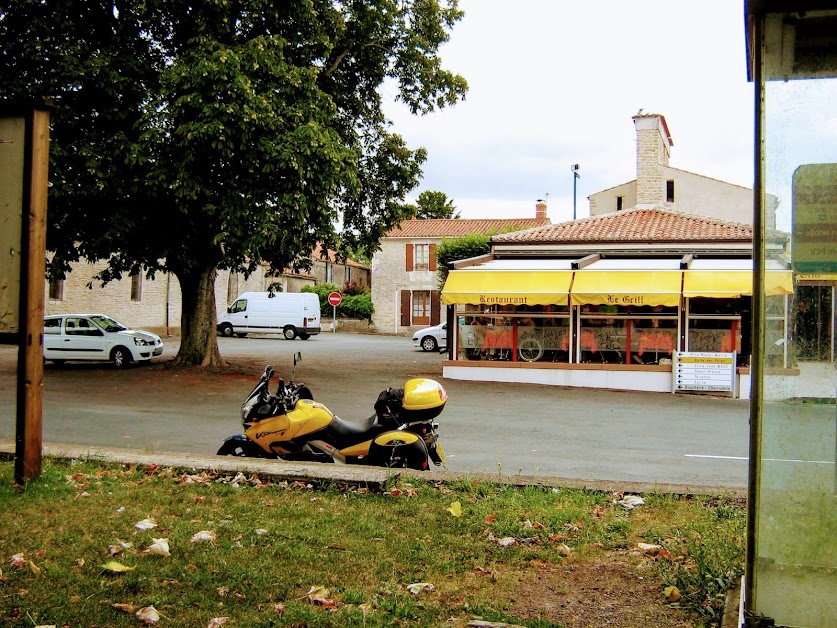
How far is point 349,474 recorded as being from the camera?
597cm

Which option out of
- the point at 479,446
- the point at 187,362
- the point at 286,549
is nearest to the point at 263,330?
the point at 187,362

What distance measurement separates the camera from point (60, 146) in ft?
52.6

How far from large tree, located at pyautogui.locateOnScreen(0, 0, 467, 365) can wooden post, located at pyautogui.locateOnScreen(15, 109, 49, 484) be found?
9184mm

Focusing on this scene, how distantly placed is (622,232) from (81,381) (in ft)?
51.1

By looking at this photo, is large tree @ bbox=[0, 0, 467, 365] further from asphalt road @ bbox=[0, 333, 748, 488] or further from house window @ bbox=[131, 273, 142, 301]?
house window @ bbox=[131, 273, 142, 301]

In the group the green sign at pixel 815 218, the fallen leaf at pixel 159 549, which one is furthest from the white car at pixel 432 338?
the green sign at pixel 815 218

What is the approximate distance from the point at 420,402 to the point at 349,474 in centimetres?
87

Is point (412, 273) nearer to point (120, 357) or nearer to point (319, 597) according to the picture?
point (120, 357)

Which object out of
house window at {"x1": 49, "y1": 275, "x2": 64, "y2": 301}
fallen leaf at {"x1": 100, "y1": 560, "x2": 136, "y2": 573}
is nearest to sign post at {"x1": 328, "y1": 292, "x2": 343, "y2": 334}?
house window at {"x1": 49, "y1": 275, "x2": 64, "y2": 301}

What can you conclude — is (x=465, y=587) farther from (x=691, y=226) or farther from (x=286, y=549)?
(x=691, y=226)

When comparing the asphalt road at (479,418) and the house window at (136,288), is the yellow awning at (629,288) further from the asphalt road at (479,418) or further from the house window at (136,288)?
the house window at (136,288)

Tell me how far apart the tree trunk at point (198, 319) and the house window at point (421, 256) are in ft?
101

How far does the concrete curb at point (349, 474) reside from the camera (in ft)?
19.6

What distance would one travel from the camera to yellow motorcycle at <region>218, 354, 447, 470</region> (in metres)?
6.50
